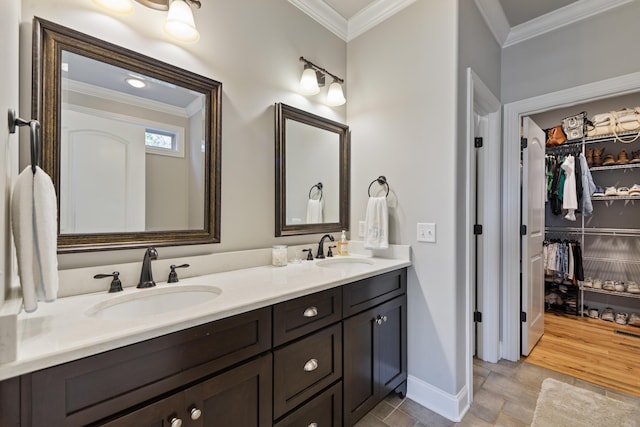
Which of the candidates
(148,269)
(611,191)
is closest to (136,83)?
(148,269)

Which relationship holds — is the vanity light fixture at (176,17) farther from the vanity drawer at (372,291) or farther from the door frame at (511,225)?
the door frame at (511,225)

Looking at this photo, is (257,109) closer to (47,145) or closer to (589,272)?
(47,145)

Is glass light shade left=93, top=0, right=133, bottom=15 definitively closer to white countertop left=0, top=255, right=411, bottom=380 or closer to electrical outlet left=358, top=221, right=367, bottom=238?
white countertop left=0, top=255, right=411, bottom=380

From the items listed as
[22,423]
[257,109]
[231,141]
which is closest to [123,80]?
[231,141]

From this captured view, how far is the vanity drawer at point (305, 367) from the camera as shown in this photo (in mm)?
1157

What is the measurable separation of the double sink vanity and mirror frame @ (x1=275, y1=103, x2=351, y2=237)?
0.36 metres

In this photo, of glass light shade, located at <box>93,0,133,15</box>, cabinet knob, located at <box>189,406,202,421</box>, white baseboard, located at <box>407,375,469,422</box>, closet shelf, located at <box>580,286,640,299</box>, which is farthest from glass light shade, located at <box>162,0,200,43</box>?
closet shelf, located at <box>580,286,640,299</box>

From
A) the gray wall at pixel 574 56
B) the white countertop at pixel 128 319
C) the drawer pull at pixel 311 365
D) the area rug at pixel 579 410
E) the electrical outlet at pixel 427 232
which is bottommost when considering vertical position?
the area rug at pixel 579 410

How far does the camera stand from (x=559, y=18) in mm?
2152

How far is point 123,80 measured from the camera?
1288 mm

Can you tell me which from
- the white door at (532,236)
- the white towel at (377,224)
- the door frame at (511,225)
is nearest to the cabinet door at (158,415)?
the white towel at (377,224)

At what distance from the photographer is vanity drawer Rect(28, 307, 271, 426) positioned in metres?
0.69

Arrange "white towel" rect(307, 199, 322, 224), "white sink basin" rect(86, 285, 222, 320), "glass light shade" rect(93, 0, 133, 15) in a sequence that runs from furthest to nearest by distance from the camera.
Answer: "white towel" rect(307, 199, 322, 224)
"glass light shade" rect(93, 0, 133, 15)
"white sink basin" rect(86, 285, 222, 320)

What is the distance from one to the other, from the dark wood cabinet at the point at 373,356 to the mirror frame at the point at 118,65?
2.83 feet
